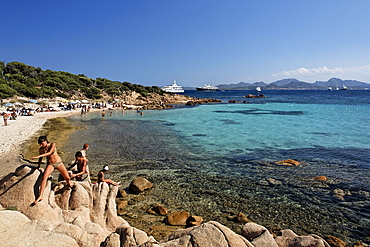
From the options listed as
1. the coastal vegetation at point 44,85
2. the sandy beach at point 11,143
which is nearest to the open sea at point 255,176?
the sandy beach at point 11,143

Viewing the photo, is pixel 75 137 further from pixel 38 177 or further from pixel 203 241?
pixel 203 241

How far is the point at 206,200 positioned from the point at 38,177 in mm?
7157

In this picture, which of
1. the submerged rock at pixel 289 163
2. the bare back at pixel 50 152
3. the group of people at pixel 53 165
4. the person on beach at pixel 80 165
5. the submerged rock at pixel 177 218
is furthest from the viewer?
the submerged rock at pixel 289 163

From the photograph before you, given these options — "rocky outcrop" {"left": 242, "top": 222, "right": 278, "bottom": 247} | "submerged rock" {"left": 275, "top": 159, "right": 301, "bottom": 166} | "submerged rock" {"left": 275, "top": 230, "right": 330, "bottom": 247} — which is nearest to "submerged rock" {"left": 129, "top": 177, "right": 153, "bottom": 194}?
"rocky outcrop" {"left": 242, "top": 222, "right": 278, "bottom": 247}

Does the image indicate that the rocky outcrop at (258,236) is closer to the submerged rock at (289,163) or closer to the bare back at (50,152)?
the bare back at (50,152)

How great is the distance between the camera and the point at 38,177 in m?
6.94

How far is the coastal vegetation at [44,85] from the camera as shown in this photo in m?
56.8

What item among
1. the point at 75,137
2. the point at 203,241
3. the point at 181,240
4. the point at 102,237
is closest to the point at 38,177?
the point at 102,237

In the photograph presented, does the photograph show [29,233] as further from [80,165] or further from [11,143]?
[11,143]

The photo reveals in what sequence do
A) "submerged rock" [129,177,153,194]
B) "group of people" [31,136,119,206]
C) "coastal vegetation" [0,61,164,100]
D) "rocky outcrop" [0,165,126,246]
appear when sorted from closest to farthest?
"rocky outcrop" [0,165,126,246], "group of people" [31,136,119,206], "submerged rock" [129,177,153,194], "coastal vegetation" [0,61,164,100]

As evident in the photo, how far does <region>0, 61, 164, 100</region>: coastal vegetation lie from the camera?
56.8 metres

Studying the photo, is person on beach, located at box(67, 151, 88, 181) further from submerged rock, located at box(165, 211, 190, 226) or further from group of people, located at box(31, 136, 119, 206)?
submerged rock, located at box(165, 211, 190, 226)

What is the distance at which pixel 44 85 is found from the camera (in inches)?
2724

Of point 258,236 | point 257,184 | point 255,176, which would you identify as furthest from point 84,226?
point 255,176
